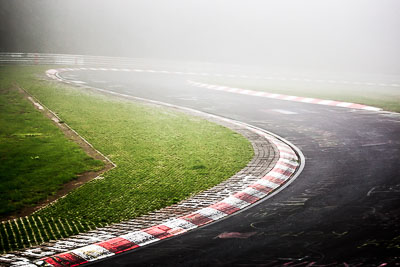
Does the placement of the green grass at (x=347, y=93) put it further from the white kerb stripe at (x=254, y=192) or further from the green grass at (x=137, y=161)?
the white kerb stripe at (x=254, y=192)

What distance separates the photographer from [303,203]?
6.51 m

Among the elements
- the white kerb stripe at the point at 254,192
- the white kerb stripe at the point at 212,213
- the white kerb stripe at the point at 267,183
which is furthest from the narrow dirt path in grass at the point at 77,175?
the white kerb stripe at the point at 267,183

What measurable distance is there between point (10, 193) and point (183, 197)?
2734mm

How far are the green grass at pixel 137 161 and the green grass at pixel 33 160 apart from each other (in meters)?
0.51

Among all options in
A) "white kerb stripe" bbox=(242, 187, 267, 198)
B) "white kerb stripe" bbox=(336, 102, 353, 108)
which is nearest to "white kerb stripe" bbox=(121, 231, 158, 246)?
"white kerb stripe" bbox=(242, 187, 267, 198)

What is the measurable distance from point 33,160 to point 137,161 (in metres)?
2.07

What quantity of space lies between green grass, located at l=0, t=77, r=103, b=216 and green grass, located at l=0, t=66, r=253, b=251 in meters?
0.51

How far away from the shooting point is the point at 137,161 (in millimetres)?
8727

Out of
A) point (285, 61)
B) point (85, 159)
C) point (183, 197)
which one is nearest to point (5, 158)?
point (85, 159)

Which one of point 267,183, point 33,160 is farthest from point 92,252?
point 33,160

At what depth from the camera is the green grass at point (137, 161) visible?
6.05m

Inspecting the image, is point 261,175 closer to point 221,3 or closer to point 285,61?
point 285,61

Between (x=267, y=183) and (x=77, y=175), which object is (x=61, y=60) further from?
(x=267, y=183)

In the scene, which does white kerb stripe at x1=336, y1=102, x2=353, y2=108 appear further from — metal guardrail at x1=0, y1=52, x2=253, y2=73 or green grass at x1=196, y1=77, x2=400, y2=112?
metal guardrail at x1=0, y1=52, x2=253, y2=73
